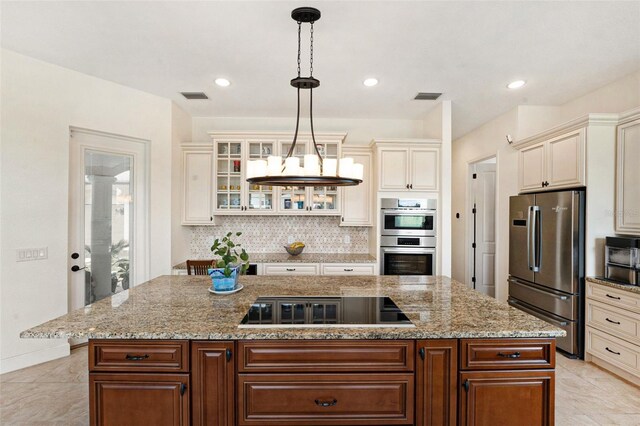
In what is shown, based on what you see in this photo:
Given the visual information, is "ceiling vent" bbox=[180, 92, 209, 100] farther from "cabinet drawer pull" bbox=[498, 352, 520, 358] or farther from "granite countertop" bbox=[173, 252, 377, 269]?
"cabinet drawer pull" bbox=[498, 352, 520, 358]

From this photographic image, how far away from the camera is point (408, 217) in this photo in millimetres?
4230

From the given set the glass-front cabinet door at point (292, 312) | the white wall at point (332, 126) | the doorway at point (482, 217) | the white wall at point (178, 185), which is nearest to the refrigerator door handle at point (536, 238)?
the white wall at point (332, 126)

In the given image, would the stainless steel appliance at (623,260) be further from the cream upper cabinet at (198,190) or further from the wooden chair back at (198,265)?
the cream upper cabinet at (198,190)

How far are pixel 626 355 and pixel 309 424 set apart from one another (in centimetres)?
290

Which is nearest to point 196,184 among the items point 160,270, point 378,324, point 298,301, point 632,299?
point 160,270

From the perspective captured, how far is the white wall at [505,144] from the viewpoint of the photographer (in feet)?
11.3

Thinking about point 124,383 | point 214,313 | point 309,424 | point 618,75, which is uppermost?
point 618,75

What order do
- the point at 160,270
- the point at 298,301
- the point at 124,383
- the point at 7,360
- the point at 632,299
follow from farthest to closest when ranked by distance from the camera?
the point at 160,270 < the point at 7,360 < the point at 632,299 < the point at 298,301 < the point at 124,383

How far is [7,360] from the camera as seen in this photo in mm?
3059

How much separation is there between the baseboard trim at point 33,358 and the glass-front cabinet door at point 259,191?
2377 millimetres

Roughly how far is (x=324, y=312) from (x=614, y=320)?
9.08 ft

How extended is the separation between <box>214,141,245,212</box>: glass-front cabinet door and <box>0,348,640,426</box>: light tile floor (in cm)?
224

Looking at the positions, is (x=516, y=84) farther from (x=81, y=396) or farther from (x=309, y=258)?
(x=81, y=396)

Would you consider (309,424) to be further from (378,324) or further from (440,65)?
(440,65)
